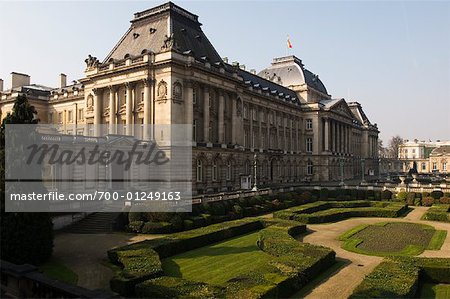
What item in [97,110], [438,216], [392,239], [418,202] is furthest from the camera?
[418,202]

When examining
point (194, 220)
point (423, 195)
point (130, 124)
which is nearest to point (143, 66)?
point (130, 124)

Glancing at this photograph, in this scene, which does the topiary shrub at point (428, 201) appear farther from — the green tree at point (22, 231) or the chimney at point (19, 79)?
the chimney at point (19, 79)

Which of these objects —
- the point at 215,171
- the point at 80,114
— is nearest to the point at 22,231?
the point at 215,171

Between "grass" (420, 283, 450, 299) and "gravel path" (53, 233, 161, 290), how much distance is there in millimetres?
15721

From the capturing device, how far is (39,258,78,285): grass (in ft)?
65.0

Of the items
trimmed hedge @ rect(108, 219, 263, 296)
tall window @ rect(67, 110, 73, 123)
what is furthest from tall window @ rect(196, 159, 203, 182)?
tall window @ rect(67, 110, 73, 123)

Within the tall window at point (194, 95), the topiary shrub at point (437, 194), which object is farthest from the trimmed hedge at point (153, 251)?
the topiary shrub at point (437, 194)

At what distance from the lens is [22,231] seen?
21.2 meters

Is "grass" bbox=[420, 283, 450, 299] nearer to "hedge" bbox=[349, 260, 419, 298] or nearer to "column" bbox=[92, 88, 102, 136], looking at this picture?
"hedge" bbox=[349, 260, 419, 298]

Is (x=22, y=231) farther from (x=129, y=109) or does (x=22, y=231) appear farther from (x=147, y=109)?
(x=129, y=109)

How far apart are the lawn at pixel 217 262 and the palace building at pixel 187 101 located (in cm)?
2113

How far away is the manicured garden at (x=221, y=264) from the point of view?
16609 millimetres

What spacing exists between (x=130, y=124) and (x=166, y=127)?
257 inches

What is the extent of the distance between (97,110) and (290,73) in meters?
54.3
